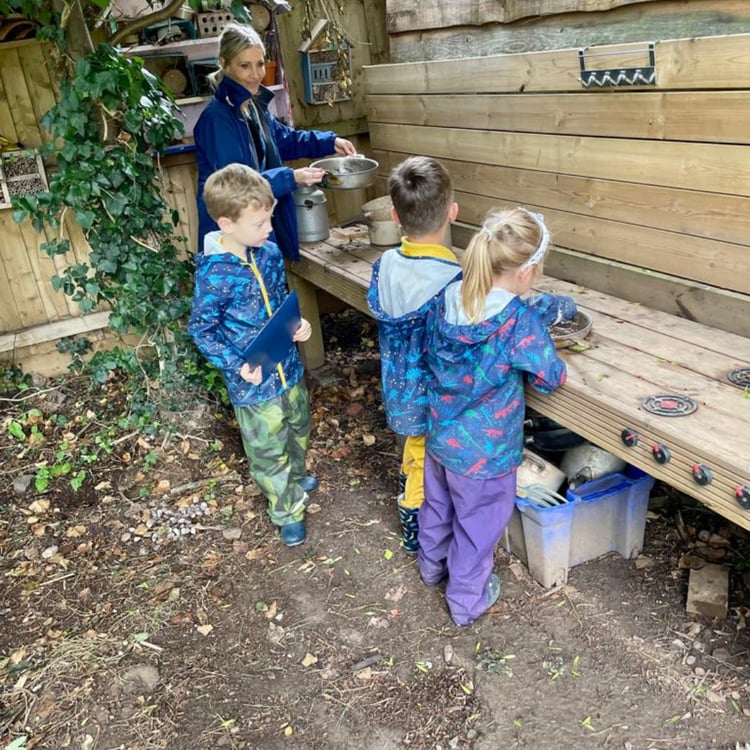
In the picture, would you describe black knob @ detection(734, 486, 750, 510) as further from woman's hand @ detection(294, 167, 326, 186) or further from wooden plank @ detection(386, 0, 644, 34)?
woman's hand @ detection(294, 167, 326, 186)

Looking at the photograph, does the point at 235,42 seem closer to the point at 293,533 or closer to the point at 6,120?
the point at 6,120

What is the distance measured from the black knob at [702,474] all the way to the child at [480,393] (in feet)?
1.65

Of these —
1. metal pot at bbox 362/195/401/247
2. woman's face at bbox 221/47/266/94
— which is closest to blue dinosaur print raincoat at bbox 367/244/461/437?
metal pot at bbox 362/195/401/247

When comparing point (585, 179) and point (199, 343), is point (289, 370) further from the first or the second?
point (585, 179)

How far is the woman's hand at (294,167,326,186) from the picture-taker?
11.1 feet

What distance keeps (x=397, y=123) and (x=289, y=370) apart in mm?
1849

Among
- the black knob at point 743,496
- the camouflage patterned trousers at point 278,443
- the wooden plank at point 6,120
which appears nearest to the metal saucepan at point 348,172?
the camouflage patterned trousers at point 278,443

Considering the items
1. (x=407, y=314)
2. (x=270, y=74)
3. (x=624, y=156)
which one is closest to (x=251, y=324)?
(x=407, y=314)

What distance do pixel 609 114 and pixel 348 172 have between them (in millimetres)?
1375

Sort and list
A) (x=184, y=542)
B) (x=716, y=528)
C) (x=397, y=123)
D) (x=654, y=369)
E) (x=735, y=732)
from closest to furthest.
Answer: (x=735, y=732), (x=654, y=369), (x=716, y=528), (x=184, y=542), (x=397, y=123)

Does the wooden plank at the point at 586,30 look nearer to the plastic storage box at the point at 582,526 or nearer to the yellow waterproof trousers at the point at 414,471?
the plastic storage box at the point at 582,526

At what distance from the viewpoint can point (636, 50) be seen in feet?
8.15

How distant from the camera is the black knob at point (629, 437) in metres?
2.04

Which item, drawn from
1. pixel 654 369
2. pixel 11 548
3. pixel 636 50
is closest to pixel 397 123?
pixel 636 50
